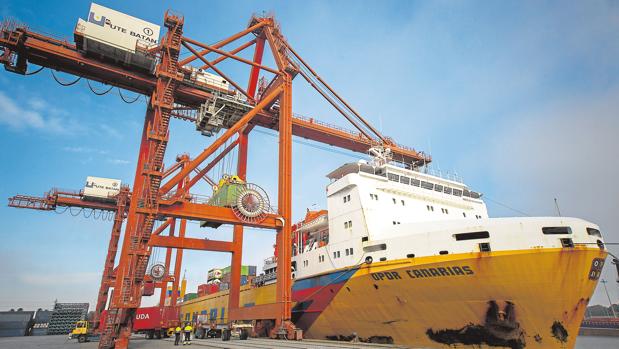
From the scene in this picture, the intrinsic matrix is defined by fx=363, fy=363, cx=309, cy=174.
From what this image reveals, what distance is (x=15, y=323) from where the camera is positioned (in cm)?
4791

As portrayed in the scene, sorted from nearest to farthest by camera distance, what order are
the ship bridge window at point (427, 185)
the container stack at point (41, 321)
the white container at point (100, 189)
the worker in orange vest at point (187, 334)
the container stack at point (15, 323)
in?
the worker in orange vest at point (187, 334), the ship bridge window at point (427, 185), the white container at point (100, 189), the container stack at point (15, 323), the container stack at point (41, 321)

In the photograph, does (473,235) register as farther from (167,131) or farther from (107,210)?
(107,210)

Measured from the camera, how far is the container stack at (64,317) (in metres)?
51.2

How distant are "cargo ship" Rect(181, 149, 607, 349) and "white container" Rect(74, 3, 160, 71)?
42.0 feet

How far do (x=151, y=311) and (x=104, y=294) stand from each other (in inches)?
253

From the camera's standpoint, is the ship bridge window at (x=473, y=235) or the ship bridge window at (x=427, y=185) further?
the ship bridge window at (x=427, y=185)

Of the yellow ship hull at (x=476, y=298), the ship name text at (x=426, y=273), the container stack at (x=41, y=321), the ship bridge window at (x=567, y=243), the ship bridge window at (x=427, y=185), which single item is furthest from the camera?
the container stack at (x=41, y=321)

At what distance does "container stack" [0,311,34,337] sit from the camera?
46.9 meters

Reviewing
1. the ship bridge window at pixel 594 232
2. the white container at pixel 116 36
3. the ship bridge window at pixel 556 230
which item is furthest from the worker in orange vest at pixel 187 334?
the ship bridge window at pixel 594 232

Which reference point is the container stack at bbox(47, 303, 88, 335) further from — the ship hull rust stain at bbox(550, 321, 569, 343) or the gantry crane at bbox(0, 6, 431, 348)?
the ship hull rust stain at bbox(550, 321, 569, 343)

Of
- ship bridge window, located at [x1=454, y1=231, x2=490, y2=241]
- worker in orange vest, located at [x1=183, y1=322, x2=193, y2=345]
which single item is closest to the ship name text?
ship bridge window, located at [x1=454, y1=231, x2=490, y2=241]

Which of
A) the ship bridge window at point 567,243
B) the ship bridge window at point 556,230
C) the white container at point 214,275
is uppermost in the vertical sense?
the white container at point 214,275

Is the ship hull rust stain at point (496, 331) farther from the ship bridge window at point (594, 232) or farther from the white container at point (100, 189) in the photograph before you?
the white container at point (100, 189)

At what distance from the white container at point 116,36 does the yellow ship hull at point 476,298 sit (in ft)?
53.0
